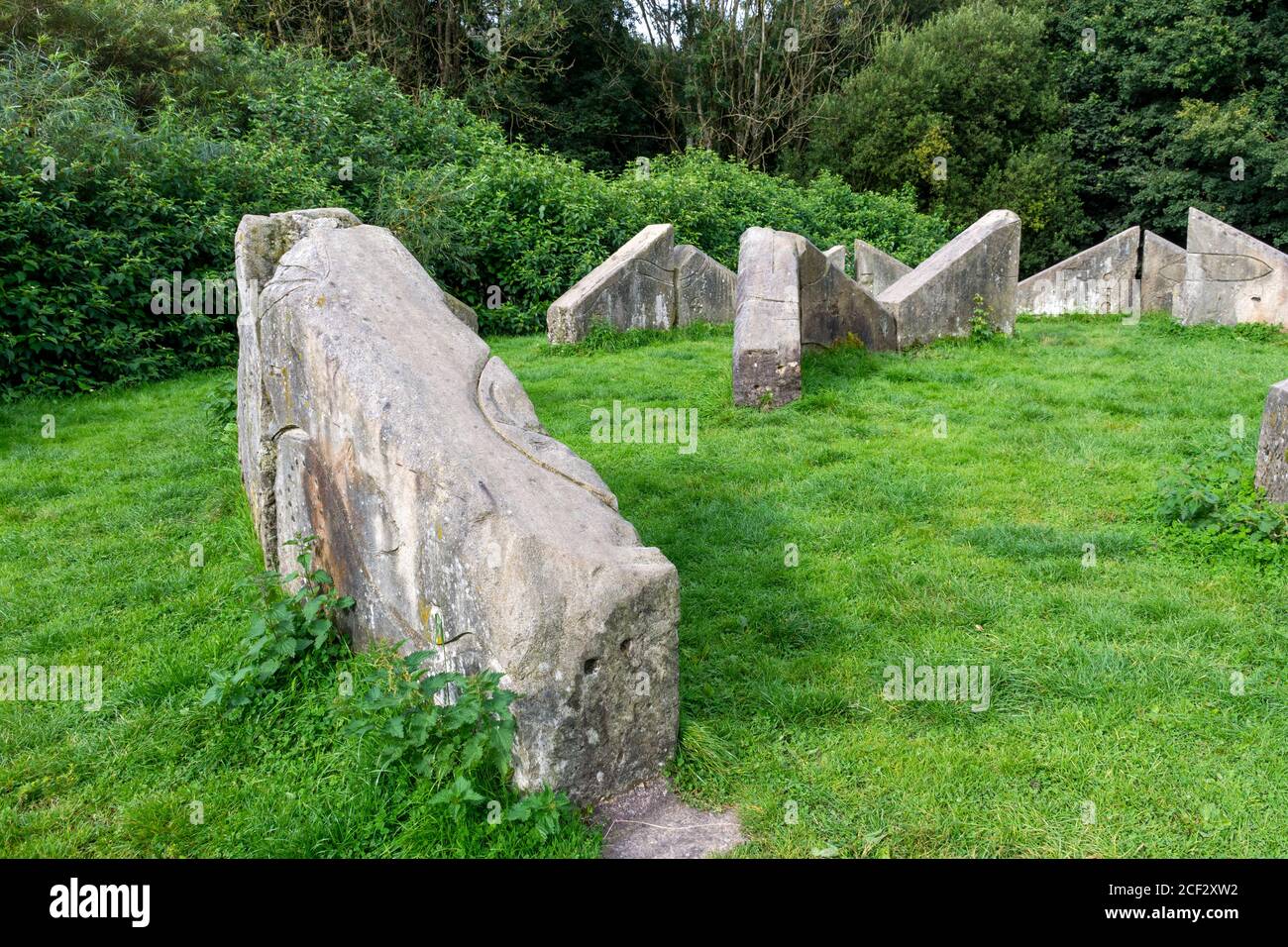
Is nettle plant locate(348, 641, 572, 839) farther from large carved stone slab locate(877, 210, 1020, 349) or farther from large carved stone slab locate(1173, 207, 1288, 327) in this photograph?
large carved stone slab locate(1173, 207, 1288, 327)

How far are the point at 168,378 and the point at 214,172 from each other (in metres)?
2.64

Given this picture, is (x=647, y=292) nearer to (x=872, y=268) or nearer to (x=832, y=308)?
(x=832, y=308)

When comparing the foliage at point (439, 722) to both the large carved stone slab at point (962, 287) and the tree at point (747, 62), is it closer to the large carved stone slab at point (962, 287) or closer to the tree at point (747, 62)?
the large carved stone slab at point (962, 287)

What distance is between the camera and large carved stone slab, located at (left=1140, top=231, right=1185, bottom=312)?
556 inches

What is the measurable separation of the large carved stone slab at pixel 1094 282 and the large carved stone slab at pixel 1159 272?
18.2 inches

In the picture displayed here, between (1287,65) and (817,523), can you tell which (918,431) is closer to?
(817,523)

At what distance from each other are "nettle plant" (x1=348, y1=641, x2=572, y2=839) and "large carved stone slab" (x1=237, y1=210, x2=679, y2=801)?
3.3 inches

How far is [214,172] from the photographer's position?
Answer: 1098 centimetres

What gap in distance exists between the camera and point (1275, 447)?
5207 mm

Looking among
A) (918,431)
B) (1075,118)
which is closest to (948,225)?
(1075,118)

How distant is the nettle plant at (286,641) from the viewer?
3635 millimetres

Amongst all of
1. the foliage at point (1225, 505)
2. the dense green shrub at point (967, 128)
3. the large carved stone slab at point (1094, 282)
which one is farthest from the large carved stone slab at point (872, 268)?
the foliage at point (1225, 505)

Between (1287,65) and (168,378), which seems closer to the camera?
(168,378)

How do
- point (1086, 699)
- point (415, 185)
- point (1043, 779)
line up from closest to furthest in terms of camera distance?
1. point (1043, 779)
2. point (1086, 699)
3. point (415, 185)
